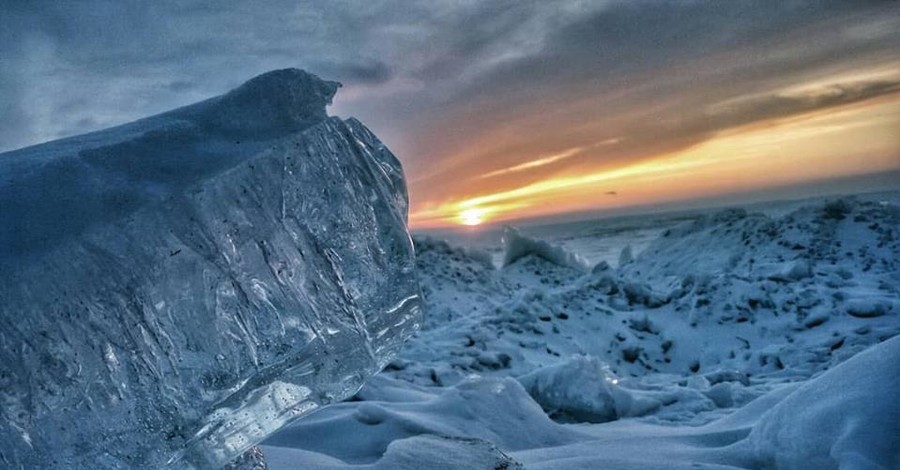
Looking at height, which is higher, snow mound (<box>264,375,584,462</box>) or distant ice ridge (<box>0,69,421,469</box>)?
distant ice ridge (<box>0,69,421,469</box>)

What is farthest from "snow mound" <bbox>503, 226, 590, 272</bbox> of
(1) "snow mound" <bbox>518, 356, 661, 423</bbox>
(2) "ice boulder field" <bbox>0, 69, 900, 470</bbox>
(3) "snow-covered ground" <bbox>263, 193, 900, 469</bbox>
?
(2) "ice boulder field" <bbox>0, 69, 900, 470</bbox>

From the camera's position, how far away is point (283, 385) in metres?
1.36

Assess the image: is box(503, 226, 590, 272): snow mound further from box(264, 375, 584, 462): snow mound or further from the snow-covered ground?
box(264, 375, 584, 462): snow mound

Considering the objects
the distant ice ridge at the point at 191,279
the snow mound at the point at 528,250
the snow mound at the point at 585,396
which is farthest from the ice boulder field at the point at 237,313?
the snow mound at the point at 528,250

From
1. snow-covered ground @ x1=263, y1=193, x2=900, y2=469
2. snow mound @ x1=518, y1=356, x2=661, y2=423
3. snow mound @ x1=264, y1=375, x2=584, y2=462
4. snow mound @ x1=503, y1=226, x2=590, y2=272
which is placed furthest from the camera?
snow mound @ x1=503, y1=226, x2=590, y2=272

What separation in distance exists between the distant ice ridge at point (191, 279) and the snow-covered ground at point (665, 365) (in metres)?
0.64

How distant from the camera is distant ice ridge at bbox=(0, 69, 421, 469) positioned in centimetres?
117

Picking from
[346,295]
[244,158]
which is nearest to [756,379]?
[346,295]

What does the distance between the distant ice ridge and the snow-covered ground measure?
2.11 feet

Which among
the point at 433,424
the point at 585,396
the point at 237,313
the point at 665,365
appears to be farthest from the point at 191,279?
the point at 665,365

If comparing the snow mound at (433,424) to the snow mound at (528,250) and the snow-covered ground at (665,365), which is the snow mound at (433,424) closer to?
the snow-covered ground at (665,365)


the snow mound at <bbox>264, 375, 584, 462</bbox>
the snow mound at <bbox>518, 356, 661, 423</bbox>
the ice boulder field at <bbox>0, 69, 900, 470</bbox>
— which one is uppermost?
the ice boulder field at <bbox>0, 69, 900, 470</bbox>

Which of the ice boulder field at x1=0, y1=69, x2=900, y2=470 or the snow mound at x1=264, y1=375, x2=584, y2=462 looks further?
the snow mound at x1=264, y1=375, x2=584, y2=462

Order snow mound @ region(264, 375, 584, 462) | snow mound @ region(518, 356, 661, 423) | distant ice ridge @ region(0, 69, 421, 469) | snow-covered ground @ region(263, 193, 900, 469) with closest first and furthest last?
distant ice ridge @ region(0, 69, 421, 469)
snow-covered ground @ region(263, 193, 900, 469)
snow mound @ region(264, 375, 584, 462)
snow mound @ region(518, 356, 661, 423)
